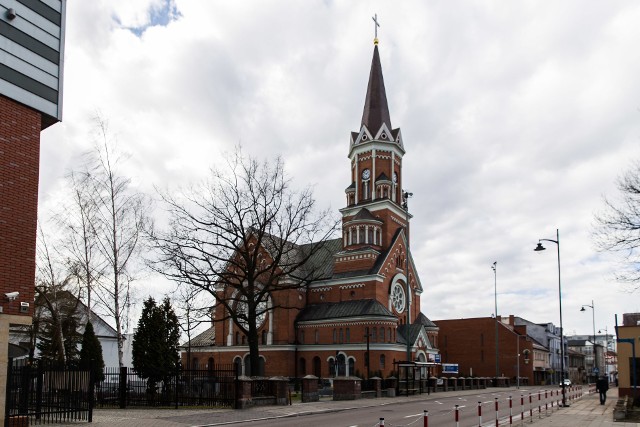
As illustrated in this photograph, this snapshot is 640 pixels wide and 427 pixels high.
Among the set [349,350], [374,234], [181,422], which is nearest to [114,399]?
[181,422]

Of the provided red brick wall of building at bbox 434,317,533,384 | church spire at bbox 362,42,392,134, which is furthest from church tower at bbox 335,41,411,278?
red brick wall of building at bbox 434,317,533,384

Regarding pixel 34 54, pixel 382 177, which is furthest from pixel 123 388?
pixel 382 177

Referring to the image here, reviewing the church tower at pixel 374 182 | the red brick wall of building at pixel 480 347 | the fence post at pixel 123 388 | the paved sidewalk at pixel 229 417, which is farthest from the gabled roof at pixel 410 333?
the fence post at pixel 123 388

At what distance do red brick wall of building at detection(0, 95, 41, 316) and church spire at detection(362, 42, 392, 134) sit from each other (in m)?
51.3

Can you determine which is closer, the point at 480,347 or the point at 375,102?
the point at 375,102

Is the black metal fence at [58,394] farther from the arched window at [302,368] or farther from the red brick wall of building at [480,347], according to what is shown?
the red brick wall of building at [480,347]

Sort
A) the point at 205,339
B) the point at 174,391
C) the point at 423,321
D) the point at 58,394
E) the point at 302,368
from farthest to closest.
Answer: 1. the point at 205,339
2. the point at 423,321
3. the point at 302,368
4. the point at 174,391
5. the point at 58,394

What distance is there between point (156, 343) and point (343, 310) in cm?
2999

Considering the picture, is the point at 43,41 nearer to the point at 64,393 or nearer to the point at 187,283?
the point at 64,393

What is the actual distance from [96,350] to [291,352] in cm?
2632

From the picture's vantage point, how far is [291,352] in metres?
58.5

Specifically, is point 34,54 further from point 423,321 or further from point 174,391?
point 423,321

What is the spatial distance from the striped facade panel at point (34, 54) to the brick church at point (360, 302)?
39722mm

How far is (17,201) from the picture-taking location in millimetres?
15438
